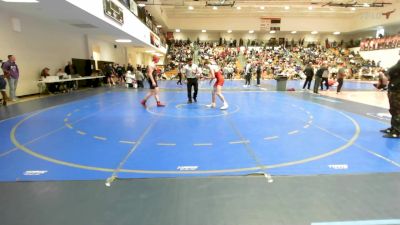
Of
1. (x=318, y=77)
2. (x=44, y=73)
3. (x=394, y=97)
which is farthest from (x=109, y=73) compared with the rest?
(x=394, y=97)

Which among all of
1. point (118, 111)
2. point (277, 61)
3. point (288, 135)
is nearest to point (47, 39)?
point (118, 111)

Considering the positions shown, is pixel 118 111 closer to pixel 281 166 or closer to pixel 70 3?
pixel 70 3

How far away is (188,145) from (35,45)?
1255 centimetres

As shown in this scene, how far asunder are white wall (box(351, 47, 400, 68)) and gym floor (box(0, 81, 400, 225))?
28.6 metres

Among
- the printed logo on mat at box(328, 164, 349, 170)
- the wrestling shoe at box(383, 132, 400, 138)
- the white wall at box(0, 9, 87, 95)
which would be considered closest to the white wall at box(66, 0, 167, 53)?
the white wall at box(0, 9, 87, 95)

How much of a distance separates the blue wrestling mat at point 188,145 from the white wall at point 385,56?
2780 cm

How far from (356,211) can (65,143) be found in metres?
5.23

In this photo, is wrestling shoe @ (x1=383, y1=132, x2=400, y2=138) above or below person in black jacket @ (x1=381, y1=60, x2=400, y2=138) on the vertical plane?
below

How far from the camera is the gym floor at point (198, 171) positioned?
2928mm

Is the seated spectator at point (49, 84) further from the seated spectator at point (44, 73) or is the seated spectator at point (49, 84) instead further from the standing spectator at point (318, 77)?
the standing spectator at point (318, 77)

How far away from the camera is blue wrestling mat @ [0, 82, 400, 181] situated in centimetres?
412

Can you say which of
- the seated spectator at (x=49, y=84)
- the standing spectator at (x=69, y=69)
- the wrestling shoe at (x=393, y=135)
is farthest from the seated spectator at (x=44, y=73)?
the wrestling shoe at (x=393, y=135)

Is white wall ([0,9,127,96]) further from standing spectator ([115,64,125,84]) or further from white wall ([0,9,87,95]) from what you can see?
standing spectator ([115,64,125,84])

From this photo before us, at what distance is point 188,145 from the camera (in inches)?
209
